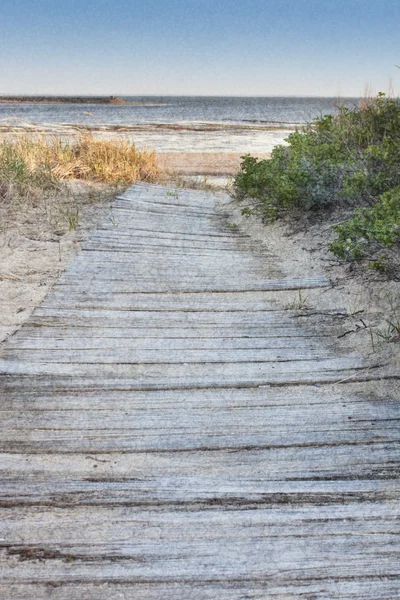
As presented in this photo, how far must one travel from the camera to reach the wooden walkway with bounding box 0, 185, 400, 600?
1.92 meters

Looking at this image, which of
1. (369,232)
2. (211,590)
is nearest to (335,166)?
(369,232)

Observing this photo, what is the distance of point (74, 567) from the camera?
192 centimetres

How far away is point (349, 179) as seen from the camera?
579 centimetres

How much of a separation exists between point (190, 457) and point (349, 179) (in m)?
3.97

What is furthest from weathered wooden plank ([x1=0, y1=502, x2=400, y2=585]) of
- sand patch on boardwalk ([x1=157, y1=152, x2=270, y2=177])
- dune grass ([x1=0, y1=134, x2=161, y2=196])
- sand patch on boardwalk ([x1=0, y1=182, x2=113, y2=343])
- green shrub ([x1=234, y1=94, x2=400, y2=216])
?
sand patch on boardwalk ([x1=157, y1=152, x2=270, y2=177])

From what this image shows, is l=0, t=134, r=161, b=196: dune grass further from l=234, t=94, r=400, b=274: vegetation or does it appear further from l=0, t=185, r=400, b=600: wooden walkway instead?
l=0, t=185, r=400, b=600: wooden walkway

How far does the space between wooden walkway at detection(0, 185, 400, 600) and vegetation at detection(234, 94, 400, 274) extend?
868 millimetres

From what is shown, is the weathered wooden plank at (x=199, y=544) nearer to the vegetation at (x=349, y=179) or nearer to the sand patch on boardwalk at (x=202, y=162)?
the vegetation at (x=349, y=179)

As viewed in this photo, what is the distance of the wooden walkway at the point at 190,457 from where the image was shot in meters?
1.92

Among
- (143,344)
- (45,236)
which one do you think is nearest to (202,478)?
(143,344)

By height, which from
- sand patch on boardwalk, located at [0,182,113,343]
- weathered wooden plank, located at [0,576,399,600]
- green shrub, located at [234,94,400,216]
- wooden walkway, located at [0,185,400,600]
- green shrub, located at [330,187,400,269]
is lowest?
weathered wooden plank, located at [0,576,399,600]

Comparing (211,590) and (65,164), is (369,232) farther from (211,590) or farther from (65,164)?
(65,164)

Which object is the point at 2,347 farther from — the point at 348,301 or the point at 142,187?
the point at 142,187

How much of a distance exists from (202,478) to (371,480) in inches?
25.9
